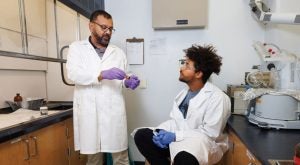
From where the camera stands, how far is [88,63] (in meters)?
1.63

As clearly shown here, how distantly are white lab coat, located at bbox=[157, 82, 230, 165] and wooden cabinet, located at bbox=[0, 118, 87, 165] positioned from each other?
2.80 ft

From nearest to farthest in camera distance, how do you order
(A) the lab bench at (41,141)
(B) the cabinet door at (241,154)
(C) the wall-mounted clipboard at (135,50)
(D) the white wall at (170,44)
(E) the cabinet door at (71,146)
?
→ (B) the cabinet door at (241,154)
(A) the lab bench at (41,141)
(E) the cabinet door at (71,146)
(D) the white wall at (170,44)
(C) the wall-mounted clipboard at (135,50)

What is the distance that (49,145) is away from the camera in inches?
58.5

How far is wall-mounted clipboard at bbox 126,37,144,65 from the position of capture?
228 cm

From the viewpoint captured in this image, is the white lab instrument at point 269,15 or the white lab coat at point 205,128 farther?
the white lab instrument at point 269,15

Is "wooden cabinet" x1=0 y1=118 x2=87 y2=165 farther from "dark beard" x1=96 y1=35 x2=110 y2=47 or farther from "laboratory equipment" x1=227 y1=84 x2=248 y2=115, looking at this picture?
"laboratory equipment" x1=227 y1=84 x2=248 y2=115

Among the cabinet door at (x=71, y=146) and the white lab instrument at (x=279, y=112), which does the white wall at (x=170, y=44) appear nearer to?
the cabinet door at (x=71, y=146)

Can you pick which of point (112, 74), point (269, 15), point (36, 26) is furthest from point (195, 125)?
point (36, 26)

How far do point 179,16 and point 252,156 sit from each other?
1.47 meters

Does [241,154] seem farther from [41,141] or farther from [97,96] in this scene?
[41,141]

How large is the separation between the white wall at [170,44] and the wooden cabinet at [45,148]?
762 mm

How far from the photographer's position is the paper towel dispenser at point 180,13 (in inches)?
80.1

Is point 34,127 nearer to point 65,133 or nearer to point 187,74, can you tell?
point 65,133

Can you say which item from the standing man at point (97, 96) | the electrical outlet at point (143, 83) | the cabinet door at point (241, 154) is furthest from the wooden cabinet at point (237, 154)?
the electrical outlet at point (143, 83)
